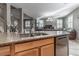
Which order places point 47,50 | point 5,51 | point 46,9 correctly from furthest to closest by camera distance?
point 47,50
point 46,9
point 5,51

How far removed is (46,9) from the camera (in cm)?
181

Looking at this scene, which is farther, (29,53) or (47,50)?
(47,50)

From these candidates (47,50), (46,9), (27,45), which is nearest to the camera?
(27,45)

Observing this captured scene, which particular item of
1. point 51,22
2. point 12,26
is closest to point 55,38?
point 51,22

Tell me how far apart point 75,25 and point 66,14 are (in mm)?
166

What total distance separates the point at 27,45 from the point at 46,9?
1.62 feet

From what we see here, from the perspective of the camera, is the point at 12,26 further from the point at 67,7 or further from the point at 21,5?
Result: the point at 67,7

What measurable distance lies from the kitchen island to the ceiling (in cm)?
31

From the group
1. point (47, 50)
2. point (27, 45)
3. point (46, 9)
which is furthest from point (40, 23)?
point (47, 50)

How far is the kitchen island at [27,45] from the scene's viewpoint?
145 cm

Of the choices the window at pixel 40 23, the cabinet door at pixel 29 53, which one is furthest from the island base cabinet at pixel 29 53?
the window at pixel 40 23

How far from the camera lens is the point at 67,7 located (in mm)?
1779

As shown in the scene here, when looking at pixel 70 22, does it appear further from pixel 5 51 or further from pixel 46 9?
pixel 5 51

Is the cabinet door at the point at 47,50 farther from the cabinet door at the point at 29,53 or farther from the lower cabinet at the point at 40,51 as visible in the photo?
the cabinet door at the point at 29,53
